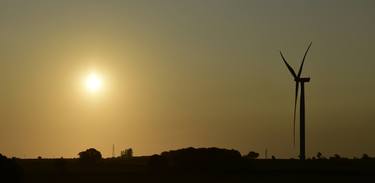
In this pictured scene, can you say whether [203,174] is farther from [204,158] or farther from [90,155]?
[90,155]

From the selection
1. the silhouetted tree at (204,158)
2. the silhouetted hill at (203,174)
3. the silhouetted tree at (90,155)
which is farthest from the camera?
the silhouetted tree at (90,155)

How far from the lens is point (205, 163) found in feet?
411

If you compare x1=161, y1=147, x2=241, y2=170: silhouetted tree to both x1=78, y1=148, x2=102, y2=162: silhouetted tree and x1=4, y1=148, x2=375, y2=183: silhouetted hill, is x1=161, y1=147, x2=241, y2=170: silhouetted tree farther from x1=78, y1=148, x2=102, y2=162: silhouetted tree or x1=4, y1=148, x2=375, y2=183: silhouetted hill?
x1=78, y1=148, x2=102, y2=162: silhouetted tree

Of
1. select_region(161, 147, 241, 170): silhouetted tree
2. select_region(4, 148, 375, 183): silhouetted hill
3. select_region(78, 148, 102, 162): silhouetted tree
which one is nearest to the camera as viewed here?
select_region(4, 148, 375, 183): silhouetted hill

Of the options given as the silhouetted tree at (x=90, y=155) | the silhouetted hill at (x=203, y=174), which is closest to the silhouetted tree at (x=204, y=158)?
the silhouetted hill at (x=203, y=174)

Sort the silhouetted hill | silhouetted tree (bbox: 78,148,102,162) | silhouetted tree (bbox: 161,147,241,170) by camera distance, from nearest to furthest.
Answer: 1. the silhouetted hill
2. silhouetted tree (bbox: 161,147,241,170)
3. silhouetted tree (bbox: 78,148,102,162)

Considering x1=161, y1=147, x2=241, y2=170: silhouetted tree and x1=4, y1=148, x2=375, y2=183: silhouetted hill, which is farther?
x1=161, y1=147, x2=241, y2=170: silhouetted tree

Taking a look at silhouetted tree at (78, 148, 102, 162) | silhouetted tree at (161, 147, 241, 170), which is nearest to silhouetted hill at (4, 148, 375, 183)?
silhouetted tree at (161, 147, 241, 170)

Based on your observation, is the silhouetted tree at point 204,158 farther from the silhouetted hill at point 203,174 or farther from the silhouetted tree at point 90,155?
the silhouetted tree at point 90,155

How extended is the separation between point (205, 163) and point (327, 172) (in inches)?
810

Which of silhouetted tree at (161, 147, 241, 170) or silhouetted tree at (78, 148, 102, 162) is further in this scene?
silhouetted tree at (78, 148, 102, 162)

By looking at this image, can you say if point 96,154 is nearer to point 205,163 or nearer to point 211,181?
point 205,163

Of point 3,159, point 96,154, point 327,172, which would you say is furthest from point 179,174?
point 96,154

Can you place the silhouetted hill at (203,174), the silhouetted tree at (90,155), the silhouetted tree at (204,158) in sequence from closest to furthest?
the silhouetted hill at (203,174) → the silhouetted tree at (204,158) → the silhouetted tree at (90,155)
